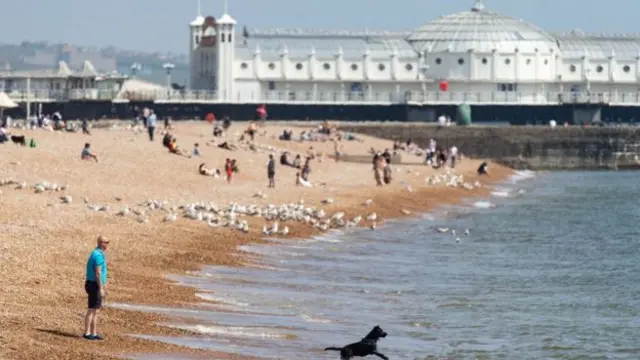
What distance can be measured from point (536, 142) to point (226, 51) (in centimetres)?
2637

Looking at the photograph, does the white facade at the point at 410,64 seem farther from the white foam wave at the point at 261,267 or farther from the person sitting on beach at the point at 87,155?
the white foam wave at the point at 261,267

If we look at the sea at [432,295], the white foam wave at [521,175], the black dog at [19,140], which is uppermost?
the black dog at [19,140]

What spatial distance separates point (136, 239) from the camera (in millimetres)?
31688

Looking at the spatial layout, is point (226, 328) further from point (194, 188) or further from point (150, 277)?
point (194, 188)

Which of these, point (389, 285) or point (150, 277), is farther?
point (389, 285)

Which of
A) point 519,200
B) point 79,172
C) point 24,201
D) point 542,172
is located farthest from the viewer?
point 542,172

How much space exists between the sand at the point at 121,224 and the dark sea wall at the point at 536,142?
2263 cm

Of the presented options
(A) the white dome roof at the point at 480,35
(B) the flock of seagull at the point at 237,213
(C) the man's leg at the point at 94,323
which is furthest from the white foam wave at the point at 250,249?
(A) the white dome roof at the point at 480,35

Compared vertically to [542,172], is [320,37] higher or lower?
higher

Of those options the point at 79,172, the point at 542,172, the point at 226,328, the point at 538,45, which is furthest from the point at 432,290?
the point at 538,45

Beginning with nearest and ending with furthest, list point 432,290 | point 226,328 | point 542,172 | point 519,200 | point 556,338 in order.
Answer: point 226,328, point 556,338, point 432,290, point 519,200, point 542,172

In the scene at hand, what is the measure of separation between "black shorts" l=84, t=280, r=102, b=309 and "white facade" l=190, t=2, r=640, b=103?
88031 millimetres

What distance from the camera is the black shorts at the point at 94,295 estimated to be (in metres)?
20.3

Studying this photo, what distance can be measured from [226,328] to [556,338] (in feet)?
16.7
